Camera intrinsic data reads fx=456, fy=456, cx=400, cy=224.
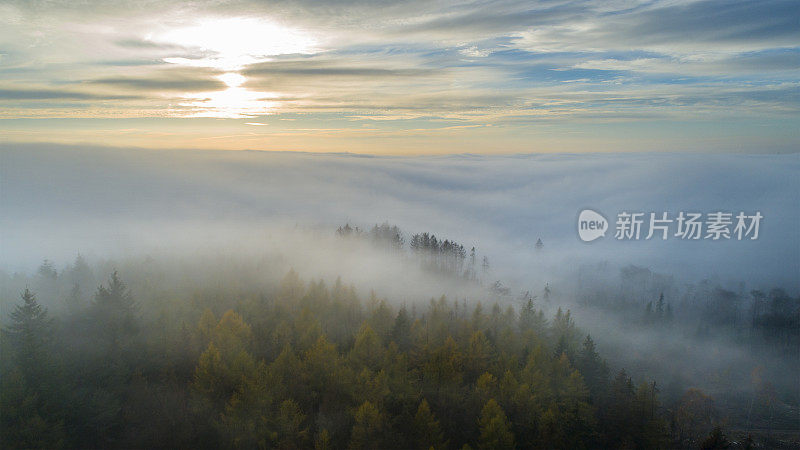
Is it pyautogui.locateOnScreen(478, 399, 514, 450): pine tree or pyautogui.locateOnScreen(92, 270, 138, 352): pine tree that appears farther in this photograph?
pyautogui.locateOnScreen(92, 270, 138, 352): pine tree

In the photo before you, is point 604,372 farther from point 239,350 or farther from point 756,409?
point 756,409

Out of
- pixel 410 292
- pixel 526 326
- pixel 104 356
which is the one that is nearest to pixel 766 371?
pixel 526 326

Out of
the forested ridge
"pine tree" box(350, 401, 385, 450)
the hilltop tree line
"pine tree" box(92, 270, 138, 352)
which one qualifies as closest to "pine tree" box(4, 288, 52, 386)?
the forested ridge

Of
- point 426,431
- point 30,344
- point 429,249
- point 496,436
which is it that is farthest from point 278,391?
point 429,249

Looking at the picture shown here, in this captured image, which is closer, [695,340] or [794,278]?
[695,340]

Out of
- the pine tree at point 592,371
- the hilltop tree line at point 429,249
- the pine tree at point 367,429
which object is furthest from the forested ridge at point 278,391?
the hilltop tree line at point 429,249

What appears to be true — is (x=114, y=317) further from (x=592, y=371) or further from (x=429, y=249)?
(x=429, y=249)

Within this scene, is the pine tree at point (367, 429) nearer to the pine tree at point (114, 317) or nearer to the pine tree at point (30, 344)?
the pine tree at point (30, 344)

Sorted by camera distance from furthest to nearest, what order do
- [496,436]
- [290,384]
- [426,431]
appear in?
[290,384] < [496,436] < [426,431]

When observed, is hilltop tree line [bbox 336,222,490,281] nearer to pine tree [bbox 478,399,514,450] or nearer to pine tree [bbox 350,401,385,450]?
pine tree [bbox 478,399,514,450]

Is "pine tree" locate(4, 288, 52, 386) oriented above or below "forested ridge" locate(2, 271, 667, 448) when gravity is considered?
above

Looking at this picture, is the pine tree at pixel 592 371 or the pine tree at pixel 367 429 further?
the pine tree at pixel 592 371
